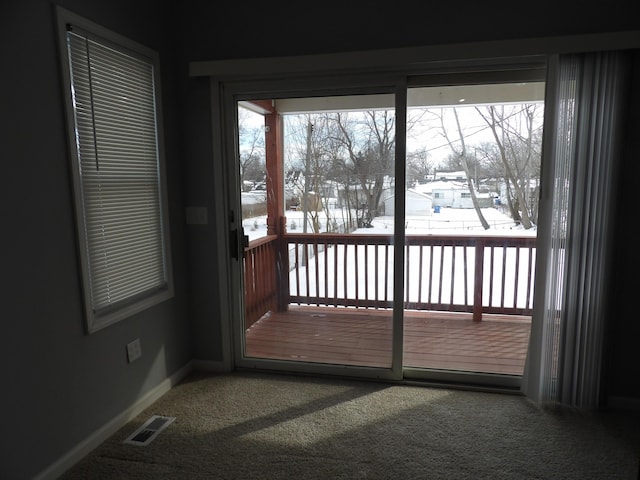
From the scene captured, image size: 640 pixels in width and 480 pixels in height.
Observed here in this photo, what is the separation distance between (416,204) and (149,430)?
210cm

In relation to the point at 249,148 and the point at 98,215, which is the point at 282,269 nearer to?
the point at 249,148

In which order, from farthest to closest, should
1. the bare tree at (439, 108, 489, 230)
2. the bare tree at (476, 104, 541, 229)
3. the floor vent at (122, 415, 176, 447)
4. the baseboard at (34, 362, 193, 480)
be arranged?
the bare tree at (439, 108, 489, 230), the bare tree at (476, 104, 541, 229), the floor vent at (122, 415, 176, 447), the baseboard at (34, 362, 193, 480)

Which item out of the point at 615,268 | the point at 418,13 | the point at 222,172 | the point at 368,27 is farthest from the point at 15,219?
the point at 615,268

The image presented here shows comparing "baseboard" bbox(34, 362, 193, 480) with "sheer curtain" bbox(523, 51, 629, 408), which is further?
"sheer curtain" bbox(523, 51, 629, 408)

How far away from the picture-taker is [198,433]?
89.0 inches

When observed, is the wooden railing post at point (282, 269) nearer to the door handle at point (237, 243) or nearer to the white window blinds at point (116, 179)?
the door handle at point (237, 243)

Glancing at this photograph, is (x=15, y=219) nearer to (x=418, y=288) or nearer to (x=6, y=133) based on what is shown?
(x=6, y=133)

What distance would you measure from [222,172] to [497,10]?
1918 mm

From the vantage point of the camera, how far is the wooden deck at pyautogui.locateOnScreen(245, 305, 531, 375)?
2867 mm

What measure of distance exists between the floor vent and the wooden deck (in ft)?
2.63

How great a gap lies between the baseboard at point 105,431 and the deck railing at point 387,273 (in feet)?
2.26

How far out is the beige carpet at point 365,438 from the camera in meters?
1.96

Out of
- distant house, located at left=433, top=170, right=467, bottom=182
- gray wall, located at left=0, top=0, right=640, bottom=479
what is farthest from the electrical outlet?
distant house, located at left=433, top=170, right=467, bottom=182

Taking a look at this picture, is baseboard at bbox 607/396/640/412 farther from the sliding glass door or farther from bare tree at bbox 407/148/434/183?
bare tree at bbox 407/148/434/183
